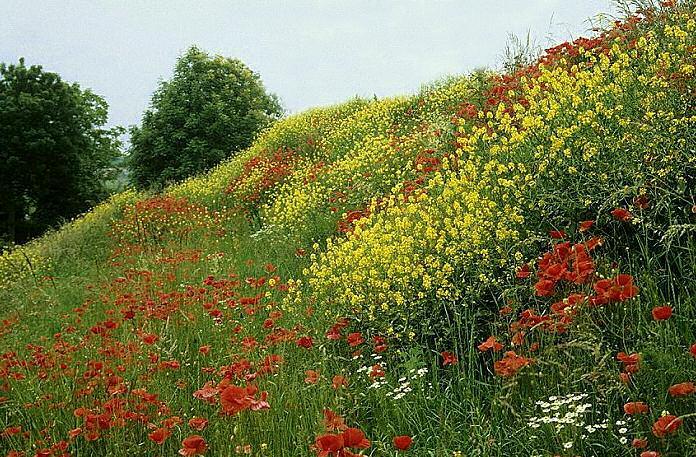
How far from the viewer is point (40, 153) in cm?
2522

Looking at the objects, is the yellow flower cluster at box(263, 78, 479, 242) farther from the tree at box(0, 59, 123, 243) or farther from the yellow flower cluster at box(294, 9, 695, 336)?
the tree at box(0, 59, 123, 243)

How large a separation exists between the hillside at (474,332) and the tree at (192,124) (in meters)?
15.9

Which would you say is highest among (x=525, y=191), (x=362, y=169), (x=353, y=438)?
(x=362, y=169)

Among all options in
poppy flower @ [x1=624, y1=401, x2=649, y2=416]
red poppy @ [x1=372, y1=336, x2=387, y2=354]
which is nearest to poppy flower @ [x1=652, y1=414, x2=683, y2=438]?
poppy flower @ [x1=624, y1=401, x2=649, y2=416]

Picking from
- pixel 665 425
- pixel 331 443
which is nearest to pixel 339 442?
pixel 331 443

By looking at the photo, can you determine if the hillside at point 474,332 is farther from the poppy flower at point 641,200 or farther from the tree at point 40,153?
the tree at point 40,153

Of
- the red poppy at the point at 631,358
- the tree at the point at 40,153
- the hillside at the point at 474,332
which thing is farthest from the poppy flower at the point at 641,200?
the tree at the point at 40,153

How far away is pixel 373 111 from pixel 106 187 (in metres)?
18.8

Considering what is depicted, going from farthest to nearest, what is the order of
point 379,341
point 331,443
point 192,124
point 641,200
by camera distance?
point 192,124
point 379,341
point 641,200
point 331,443

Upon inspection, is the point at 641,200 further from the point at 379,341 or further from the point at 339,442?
the point at 339,442

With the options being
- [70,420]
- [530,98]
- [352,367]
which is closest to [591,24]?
[530,98]

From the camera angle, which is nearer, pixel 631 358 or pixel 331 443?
pixel 331 443

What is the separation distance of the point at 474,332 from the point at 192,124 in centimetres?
1955

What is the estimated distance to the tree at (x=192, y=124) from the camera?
71.1 feet
